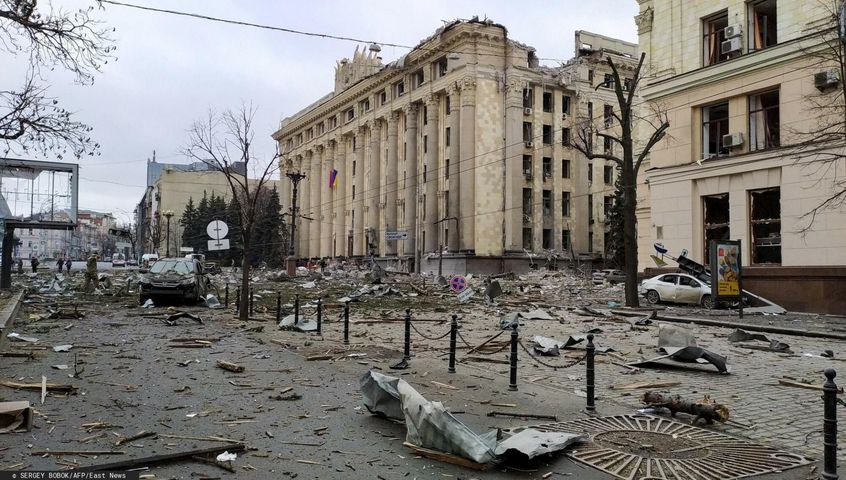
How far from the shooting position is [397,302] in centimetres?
2684

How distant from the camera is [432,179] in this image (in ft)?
189

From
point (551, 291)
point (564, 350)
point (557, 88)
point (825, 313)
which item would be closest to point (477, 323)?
point (564, 350)

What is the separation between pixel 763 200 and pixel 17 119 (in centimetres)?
2560

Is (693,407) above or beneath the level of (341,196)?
beneath

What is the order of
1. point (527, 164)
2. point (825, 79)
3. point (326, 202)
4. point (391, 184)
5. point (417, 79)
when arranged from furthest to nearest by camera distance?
point (326, 202) → point (391, 184) → point (417, 79) → point (527, 164) → point (825, 79)

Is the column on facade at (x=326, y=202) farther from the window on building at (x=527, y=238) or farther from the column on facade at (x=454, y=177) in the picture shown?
the window on building at (x=527, y=238)

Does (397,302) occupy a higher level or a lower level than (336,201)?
lower


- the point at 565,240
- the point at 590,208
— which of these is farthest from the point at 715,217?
the point at 590,208

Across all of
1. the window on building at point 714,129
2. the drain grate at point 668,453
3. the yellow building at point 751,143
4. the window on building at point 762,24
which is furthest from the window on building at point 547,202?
the drain grate at point 668,453

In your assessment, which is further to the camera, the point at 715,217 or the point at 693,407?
the point at 715,217

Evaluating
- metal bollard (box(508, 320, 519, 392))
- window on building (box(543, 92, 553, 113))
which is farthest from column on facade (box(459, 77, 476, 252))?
metal bollard (box(508, 320, 519, 392))

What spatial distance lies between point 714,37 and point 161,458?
93.2ft

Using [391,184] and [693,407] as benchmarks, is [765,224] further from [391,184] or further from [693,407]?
[391,184]

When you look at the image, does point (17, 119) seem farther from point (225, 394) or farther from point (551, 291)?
point (551, 291)
